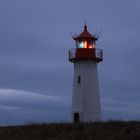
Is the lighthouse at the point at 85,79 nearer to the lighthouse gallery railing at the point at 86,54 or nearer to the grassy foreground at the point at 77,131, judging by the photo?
the lighthouse gallery railing at the point at 86,54

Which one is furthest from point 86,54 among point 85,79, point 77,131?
point 77,131

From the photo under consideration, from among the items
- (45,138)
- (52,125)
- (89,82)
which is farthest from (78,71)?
(45,138)

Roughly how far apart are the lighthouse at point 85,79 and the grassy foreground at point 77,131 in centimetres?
944

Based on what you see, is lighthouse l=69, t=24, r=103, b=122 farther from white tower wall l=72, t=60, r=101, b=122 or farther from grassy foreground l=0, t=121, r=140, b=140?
grassy foreground l=0, t=121, r=140, b=140

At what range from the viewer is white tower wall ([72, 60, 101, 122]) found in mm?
34562

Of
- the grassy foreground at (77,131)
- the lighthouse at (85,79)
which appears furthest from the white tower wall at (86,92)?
the grassy foreground at (77,131)

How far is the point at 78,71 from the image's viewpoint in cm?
3550

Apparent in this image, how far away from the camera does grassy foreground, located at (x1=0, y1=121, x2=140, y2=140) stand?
70.3ft

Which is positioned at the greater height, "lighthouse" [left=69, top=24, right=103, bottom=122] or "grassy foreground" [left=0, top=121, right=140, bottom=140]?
"lighthouse" [left=69, top=24, right=103, bottom=122]

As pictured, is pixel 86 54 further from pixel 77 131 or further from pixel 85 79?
pixel 77 131

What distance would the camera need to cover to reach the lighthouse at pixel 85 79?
34594 mm

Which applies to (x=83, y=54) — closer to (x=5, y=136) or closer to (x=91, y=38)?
(x=91, y=38)

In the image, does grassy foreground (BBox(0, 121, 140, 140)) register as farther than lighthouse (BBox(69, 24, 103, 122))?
No

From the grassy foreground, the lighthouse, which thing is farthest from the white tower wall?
the grassy foreground
